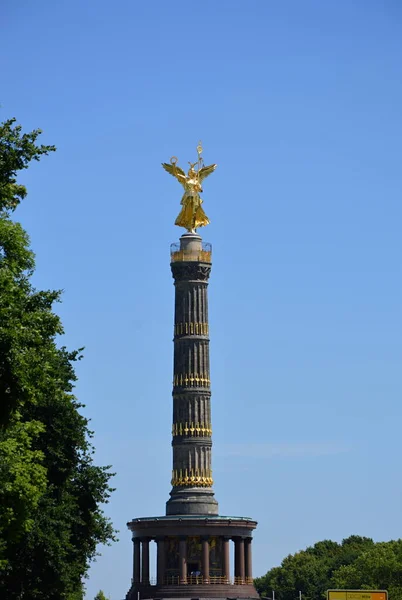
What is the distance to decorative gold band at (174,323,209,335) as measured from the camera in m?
135

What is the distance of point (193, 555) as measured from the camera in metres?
130

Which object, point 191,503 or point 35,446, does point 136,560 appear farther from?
point 35,446

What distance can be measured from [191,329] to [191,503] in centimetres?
1382

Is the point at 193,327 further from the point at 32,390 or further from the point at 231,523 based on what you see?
the point at 32,390

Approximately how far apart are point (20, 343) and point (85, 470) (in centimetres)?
3183

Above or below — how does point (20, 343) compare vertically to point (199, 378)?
below

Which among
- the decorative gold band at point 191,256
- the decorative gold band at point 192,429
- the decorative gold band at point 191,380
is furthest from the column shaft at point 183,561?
the decorative gold band at point 191,256

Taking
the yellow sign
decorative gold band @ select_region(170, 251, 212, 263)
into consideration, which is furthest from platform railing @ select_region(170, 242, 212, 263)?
the yellow sign

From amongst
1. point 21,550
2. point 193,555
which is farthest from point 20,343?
point 193,555

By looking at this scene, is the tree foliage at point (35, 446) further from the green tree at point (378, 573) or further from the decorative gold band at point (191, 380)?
the green tree at point (378, 573)

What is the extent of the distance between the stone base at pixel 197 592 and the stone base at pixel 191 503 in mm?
6460

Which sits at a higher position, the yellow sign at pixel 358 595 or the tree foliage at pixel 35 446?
the tree foliage at pixel 35 446

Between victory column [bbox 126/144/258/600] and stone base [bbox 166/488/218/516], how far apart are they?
0.23ft

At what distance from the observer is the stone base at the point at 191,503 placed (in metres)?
132
